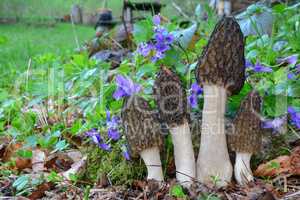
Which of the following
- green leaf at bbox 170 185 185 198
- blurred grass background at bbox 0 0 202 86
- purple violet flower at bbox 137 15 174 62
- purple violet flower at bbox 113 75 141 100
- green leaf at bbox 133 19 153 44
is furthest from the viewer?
blurred grass background at bbox 0 0 202 86

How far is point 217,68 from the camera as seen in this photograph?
1.30 meters

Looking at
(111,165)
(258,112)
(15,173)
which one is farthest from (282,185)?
(15,173)

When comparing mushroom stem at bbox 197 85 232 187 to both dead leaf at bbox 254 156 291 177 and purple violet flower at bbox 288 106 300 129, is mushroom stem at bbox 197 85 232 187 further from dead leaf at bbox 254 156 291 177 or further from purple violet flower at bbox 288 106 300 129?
purple violet flower at bbox 288 106 300 129

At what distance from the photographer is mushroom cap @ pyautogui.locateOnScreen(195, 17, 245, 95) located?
1.30 metres

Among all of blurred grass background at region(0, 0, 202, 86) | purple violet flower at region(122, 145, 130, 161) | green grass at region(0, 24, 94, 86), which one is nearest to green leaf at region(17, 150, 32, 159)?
purple violet flower at region(122, 145, 130, 161)

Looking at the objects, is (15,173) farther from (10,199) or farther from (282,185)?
Result: (282,185)

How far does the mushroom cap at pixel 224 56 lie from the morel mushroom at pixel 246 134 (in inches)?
3.4

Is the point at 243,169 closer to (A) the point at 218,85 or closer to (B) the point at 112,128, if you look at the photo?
(A) the point at 218,85

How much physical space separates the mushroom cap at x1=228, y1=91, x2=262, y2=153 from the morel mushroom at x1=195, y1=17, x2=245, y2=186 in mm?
43

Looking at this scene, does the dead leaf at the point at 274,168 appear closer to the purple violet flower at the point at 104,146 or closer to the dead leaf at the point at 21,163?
the purple violet flower at the point at 104,146

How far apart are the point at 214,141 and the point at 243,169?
0.14m

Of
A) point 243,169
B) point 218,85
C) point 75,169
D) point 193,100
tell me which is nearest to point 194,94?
point 193,100

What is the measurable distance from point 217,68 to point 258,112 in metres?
0.19

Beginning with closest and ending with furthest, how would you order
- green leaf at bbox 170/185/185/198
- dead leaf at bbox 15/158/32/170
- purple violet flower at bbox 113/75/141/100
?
green leaf at bbox 170/185/185/198 → purple violet flower at bbox 113/75/141/100 → dead leaf at bbox 15/158/32/170
